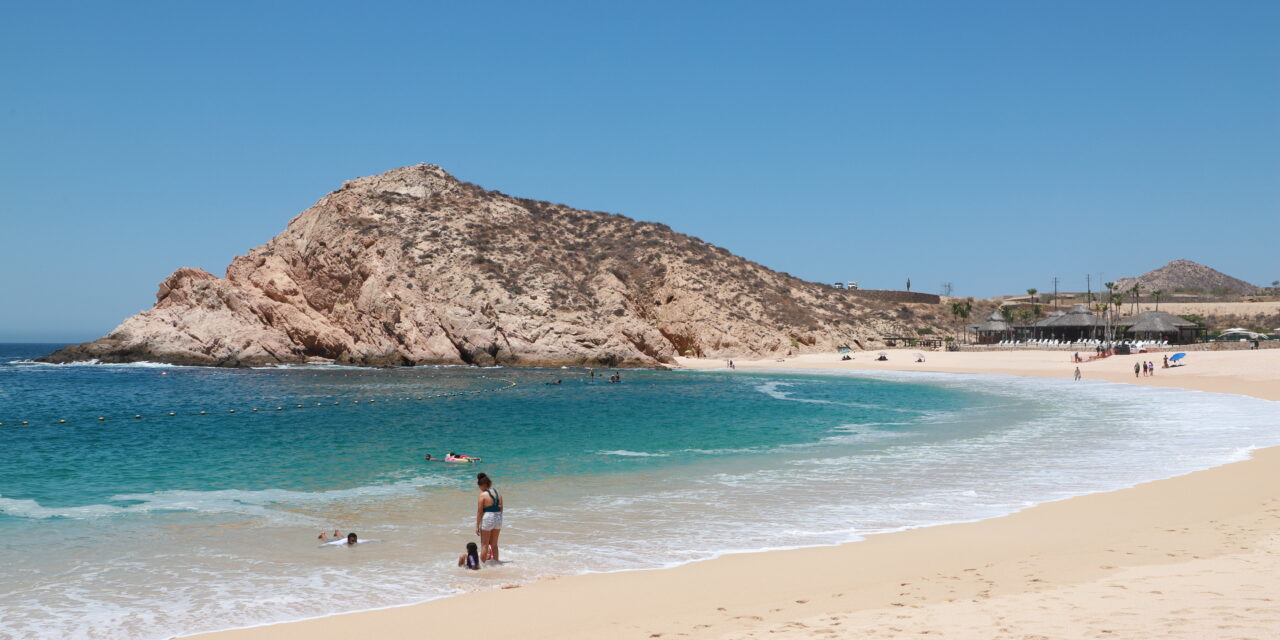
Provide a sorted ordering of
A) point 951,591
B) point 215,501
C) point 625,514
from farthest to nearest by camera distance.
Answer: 1. point 215,501
2. point 625,514
3. point 951,591

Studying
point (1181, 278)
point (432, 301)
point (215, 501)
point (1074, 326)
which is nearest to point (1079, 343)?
point (1074, 326)

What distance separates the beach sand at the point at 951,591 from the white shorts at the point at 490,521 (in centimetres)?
140

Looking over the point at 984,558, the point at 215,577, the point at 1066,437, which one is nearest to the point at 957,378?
the point at 1066,437

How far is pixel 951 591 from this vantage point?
8703 mm

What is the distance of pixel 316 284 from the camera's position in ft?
231

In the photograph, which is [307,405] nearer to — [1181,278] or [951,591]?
[951,591]

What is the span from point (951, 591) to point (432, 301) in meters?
63.7

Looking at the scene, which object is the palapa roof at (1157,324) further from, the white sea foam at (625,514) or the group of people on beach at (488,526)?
the group of people on beach at (488,526)

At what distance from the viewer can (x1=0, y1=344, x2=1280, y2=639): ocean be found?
33.3 ft

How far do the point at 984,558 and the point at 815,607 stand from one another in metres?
3.11

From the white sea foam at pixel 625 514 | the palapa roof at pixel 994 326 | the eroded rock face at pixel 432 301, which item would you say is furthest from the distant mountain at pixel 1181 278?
the white sea foam at pixel 625 514

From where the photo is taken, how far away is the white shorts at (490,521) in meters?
10.8

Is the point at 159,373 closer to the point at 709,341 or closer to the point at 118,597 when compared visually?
the point at 709,341

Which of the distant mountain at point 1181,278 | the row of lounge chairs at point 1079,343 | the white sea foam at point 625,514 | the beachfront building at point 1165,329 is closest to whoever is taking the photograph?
the white sea foam at point 625,514
